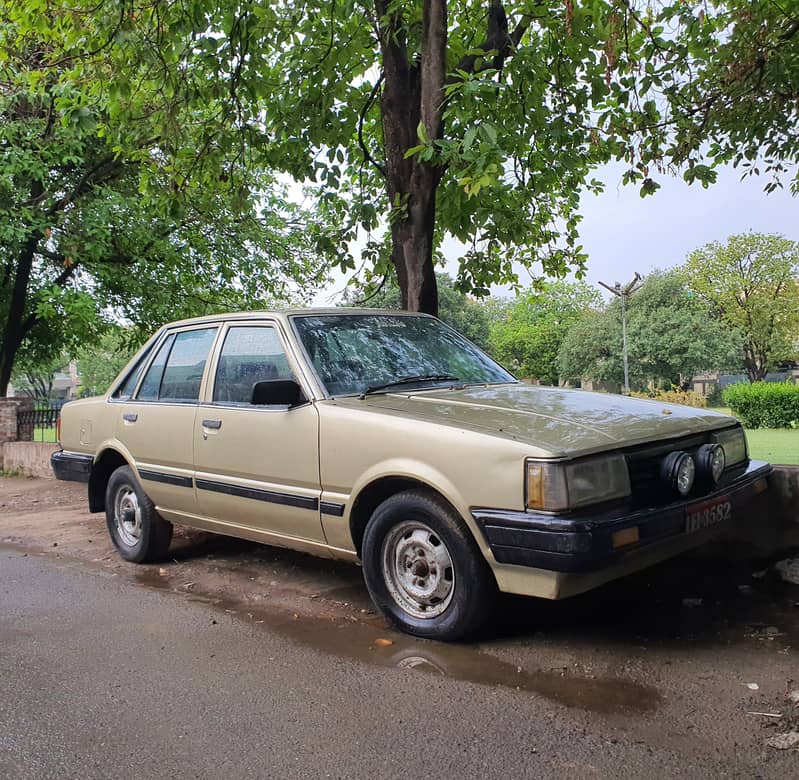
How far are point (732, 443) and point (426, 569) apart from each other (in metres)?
1.97

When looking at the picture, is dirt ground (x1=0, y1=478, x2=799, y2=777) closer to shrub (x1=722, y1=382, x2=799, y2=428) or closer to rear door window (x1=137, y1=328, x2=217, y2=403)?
rear door window (x1=137, y1=328, x2=217, y2=403)

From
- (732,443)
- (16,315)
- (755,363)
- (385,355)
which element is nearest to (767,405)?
(732,443)

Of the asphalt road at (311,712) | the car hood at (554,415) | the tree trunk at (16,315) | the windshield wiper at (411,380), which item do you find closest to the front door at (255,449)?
the windshield wiper at (411,380)

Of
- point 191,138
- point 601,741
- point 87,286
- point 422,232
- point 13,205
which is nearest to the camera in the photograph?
point 601,741

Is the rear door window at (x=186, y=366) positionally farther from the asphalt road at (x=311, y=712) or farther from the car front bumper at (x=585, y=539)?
the car front bumper at (x=585, y=539)

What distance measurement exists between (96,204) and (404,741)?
15.8 m

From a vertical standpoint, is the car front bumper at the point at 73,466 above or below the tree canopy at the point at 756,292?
below

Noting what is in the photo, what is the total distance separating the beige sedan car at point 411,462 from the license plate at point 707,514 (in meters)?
0.01

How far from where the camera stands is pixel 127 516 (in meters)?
6.11

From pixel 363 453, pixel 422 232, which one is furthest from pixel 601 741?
pixel 422 232

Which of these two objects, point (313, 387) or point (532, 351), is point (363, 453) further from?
point (532, 351)

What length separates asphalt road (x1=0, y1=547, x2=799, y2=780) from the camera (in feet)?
8.98

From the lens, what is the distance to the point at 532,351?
7356cm

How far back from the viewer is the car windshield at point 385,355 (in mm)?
4684
